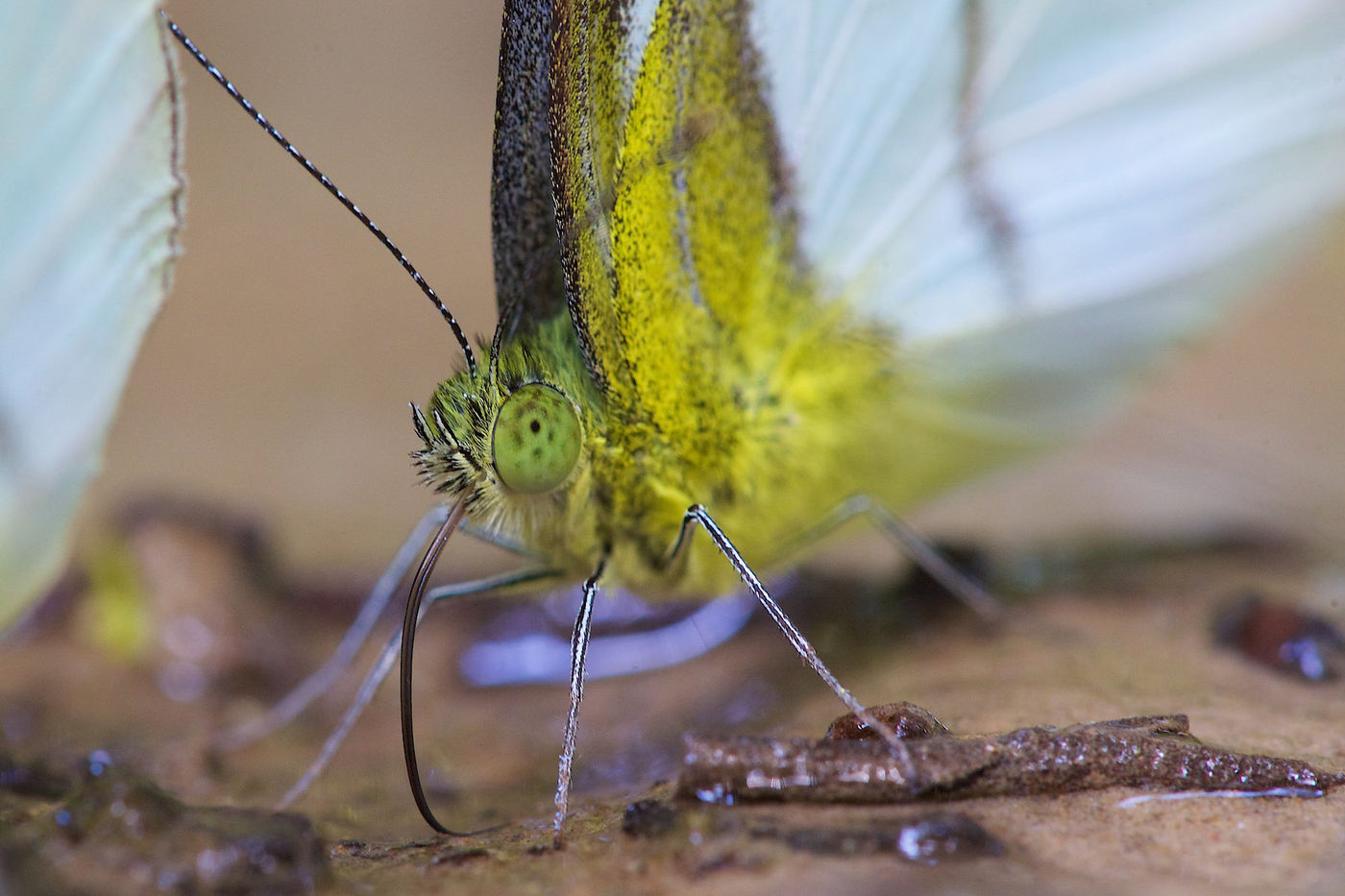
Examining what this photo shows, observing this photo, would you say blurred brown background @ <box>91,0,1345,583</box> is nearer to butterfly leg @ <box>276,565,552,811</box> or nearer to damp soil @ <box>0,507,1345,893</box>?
damp soil @ <box>0,507,1345,893</box>

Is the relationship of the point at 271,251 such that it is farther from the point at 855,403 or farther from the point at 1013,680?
the point at 1013,680

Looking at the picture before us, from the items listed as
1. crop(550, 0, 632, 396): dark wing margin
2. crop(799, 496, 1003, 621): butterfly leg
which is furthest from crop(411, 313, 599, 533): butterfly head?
crop(799, 496, 1003, 621): butterfly leg

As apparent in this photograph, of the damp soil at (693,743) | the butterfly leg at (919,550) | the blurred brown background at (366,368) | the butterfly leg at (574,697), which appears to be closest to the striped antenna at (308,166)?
the butterfly leg at (574,697)

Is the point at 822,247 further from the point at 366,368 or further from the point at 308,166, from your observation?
the point at 366,368

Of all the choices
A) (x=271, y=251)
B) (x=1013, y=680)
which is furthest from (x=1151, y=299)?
(x=271, y=251)

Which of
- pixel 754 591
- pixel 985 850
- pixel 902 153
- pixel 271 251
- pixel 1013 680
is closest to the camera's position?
pixel 985 850

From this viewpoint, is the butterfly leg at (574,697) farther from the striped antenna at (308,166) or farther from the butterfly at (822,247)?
the striped antenna at (308,166)

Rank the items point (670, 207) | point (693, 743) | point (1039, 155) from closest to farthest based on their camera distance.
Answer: point (693, 743) < point (670, 207) < point (1039, 155)

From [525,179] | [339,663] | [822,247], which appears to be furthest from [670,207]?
[339,663]
